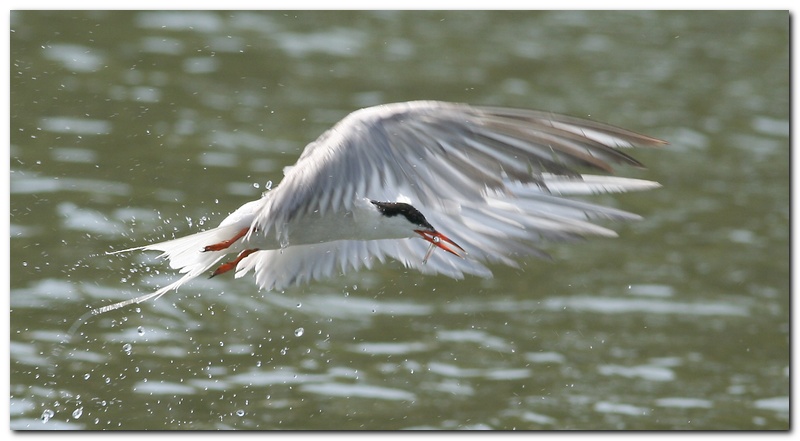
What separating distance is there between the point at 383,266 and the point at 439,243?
3252 millimetres

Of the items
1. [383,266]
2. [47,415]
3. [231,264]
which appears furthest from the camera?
[383,266]

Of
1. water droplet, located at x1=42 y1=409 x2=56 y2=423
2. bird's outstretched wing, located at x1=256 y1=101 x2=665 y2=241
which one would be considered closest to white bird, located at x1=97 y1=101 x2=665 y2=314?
bird's outstretched wing, located at x1=256 y1=101 x2=665 y2=241

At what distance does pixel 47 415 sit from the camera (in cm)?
684

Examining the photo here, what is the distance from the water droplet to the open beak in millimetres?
2235

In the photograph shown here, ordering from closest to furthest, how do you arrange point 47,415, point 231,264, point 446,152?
point 446,152 → point 231,264 → point 47,415

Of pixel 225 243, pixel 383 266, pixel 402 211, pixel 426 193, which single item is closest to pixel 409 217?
pixel 402 211

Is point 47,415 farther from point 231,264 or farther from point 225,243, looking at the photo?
point 225,243

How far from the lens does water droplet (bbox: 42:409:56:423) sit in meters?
6.79

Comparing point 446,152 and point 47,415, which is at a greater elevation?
point 446,152

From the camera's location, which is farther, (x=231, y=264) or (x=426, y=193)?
(x=231, y=264)

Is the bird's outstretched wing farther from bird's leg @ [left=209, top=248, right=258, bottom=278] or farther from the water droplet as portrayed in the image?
the water droplet

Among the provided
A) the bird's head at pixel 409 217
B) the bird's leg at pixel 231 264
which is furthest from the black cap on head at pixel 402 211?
the bird's leg at pixel 231 264

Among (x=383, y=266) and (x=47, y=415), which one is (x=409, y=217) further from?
(x=383, y=266)

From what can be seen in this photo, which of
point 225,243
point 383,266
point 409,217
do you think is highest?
point 409,217
